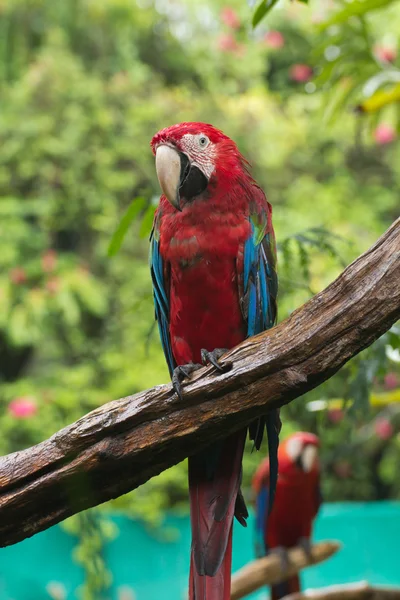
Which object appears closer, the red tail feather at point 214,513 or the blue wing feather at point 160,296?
the red tail feather at point 214,513

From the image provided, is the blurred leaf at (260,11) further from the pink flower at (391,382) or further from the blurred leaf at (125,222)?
the pink flower at (391,382)

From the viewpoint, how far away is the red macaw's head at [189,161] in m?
1.12

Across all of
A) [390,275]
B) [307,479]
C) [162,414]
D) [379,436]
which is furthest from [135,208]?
[379,436]

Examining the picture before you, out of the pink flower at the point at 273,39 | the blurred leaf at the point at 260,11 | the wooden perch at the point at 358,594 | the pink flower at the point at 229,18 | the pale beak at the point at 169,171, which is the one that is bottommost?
the wooden perch at the point at 358,594

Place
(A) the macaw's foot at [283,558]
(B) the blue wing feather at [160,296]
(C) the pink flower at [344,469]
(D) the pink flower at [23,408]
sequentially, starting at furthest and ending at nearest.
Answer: (C) the pink flower at [344,469] < (D) the pink flower at [23,408] < (A) the macaw's foot at [283,558] < (B) the blue wing feather at [160,296]

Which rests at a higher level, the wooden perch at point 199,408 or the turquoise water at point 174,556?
the turquoise water at point 174,556

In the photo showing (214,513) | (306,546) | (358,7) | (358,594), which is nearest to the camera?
(214,513)

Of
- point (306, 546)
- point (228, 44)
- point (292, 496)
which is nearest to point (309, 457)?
point (292, 496)

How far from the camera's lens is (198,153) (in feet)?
3.77

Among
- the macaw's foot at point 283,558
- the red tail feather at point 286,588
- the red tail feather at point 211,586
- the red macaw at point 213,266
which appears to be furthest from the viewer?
the red tail feather at point 286,588

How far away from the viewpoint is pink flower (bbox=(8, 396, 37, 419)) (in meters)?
3.11

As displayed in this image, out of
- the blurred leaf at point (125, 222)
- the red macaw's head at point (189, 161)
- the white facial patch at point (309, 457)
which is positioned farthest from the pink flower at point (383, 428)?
the red macaw's head at point (189, 161)

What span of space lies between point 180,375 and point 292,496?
1.94m

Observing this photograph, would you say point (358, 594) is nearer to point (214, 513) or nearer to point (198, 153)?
point (214, 513)
